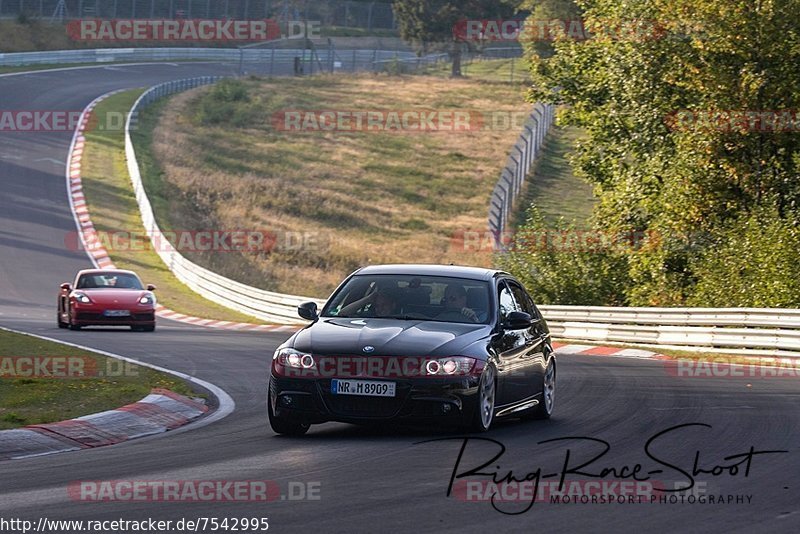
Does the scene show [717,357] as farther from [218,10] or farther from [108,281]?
[218,10]

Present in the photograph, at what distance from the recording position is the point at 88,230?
43.1 meters

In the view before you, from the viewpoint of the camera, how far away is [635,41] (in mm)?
29062

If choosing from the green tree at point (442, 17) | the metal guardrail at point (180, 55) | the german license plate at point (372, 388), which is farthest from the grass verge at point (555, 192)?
the german license plate at point (372, 388)

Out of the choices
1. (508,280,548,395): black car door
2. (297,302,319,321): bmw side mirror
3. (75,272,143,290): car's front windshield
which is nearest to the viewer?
(297,302,319,321): bmw side mirror

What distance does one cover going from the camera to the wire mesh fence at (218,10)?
87750 millimetres

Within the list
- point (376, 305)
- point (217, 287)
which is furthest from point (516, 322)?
point (217, 287)

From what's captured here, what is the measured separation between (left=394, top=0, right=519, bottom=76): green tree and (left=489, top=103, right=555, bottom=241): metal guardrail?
26.2 metres

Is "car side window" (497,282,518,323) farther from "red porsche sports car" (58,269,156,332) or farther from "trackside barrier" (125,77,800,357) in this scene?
"red porsche sports car" (58,269,156,332)

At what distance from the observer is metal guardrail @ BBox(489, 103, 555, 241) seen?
134 ft

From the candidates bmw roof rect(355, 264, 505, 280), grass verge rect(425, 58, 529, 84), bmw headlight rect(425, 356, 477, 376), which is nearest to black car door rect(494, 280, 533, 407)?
bmw roof rect(355, 264, 505, 280)

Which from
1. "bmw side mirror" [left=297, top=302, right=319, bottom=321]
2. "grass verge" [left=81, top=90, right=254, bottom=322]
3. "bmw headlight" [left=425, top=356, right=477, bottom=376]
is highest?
"bmw side mirror" [left=297, top=302, right=319, bottom=321]

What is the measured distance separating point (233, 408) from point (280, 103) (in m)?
63.6

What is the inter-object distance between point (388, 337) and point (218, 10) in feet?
301

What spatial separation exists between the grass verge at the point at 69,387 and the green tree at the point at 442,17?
249 feet
